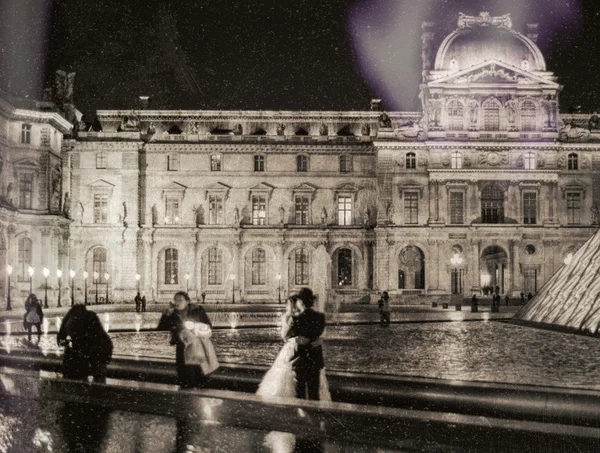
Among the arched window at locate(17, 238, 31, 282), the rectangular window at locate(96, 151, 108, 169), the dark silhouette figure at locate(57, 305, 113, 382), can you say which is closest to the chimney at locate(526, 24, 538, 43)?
the rectangular window at locate(96, 151, 108, 169)

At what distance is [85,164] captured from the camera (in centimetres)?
4834

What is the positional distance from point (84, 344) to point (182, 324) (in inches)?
55.8

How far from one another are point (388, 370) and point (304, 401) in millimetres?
4942

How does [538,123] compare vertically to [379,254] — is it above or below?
above

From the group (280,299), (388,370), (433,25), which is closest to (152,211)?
(280,299)

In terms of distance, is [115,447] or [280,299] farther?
[280,299]

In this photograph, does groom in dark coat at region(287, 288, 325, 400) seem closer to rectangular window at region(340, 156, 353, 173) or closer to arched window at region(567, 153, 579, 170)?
rectangular window at region(340, 156, 353, 173)

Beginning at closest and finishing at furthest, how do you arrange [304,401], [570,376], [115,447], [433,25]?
[115,447] → [304,401] → [570,376] → [433,25]

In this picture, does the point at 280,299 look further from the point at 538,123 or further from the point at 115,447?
the point at 115,447

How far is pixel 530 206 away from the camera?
47.7 meters

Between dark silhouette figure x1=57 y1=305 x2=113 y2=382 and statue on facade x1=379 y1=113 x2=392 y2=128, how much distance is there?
133ft

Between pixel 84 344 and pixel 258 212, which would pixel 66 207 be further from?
pixel 84 344

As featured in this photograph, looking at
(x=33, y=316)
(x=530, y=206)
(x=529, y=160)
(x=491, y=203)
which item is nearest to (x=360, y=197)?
(x=491, y=203)

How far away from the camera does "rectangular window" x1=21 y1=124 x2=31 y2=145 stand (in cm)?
4175
